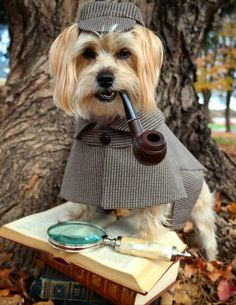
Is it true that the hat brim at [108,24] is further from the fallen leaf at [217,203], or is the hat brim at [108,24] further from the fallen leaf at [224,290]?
the fallen leaf at [217,203]

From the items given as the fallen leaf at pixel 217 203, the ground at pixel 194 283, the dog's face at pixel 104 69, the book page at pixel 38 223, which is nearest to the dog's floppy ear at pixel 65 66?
the dog's face at pixel 104 69

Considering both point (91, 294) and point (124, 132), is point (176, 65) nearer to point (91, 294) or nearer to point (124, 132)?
point (124, 132)

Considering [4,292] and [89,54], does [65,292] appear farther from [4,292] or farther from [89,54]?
[89,54]

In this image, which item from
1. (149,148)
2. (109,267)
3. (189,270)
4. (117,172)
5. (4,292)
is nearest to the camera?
(149,148)

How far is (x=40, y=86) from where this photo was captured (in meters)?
3.44

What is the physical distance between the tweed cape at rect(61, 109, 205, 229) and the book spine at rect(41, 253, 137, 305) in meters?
0.36

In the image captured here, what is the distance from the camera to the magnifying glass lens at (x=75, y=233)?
7.42 ft

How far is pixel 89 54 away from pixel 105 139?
19.1 inches

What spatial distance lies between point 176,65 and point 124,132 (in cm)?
145

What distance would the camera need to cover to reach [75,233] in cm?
234

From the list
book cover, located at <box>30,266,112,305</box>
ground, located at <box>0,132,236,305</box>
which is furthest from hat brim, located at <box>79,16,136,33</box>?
ground, located at <box>0,132,236,305</box>

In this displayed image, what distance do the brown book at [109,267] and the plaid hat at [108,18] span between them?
3.68 ft

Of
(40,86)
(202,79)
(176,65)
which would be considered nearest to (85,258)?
(40,86)

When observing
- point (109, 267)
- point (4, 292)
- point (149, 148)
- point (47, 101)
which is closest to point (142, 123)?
point (149, 148)
